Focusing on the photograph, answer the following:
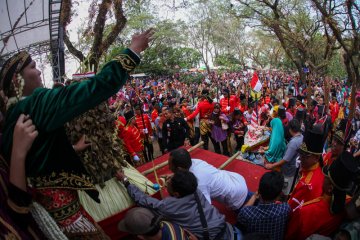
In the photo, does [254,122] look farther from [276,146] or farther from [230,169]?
[230,169]

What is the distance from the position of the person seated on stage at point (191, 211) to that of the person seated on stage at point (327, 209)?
2.10 ft

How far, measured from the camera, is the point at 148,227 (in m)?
2.11

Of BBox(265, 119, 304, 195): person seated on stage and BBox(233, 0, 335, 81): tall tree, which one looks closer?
BBox(265, 119, 304, 195): person seated on stage

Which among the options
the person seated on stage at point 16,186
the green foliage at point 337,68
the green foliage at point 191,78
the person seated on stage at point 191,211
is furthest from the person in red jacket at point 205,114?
the green foliage at point 337,68

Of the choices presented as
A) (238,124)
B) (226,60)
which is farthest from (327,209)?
(226,60)

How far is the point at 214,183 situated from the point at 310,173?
108 centimetres

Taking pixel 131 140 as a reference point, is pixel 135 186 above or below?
above

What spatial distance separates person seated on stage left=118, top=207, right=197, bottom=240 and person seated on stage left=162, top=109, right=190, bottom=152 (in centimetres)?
608

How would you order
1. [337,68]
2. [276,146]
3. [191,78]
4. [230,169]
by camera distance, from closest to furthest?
[230,169], [276,146], [191,78], [337,68]

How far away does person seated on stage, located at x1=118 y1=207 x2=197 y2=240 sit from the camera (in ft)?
6.95

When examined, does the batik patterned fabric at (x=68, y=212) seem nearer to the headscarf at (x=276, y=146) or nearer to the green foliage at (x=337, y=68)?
A: the headscarf at (x=276, y=146)

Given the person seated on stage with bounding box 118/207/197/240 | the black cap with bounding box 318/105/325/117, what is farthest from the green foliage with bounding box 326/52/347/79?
the person seated on stage with bounding box 118/207/197/240

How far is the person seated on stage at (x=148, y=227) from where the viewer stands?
2117mm

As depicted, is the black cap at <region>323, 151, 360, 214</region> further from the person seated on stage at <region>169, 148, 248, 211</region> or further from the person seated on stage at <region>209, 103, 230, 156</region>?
the person seated on stage at <region>209, 103, 230, 156</region>
